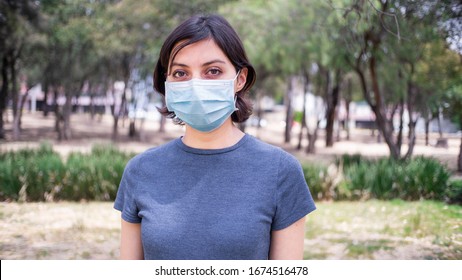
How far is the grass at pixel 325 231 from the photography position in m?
3.11

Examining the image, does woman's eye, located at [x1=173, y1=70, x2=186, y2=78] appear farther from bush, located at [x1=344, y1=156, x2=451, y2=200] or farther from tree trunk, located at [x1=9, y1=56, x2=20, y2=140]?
tree trunk, located at [x1=9, y1=56, x2=20, y2=140]

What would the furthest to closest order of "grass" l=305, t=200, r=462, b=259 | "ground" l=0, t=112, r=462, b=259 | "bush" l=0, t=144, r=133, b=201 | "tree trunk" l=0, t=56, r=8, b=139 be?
"tree trunk" l=0, t=56, r=8, b=139 < "bush" l=0, t=144, r=133, b=201 < "grass" l=305, t=200, r=462, b=259 < "ground" l=0, t=112, r=462, b=259

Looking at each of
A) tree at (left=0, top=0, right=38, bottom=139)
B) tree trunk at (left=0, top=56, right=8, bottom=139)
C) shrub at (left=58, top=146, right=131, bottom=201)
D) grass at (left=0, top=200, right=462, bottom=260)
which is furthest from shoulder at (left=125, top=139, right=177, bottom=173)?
tree trunk at (left=0, top=56, right=8, bottom=139)

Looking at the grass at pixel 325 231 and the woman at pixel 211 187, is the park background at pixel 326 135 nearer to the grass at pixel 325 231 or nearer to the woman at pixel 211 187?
the grass at pixel 325 231

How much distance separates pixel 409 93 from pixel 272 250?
4.83 meters

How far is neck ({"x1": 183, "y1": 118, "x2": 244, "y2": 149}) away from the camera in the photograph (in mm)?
1191

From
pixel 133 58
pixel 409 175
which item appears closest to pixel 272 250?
pixel 409 175

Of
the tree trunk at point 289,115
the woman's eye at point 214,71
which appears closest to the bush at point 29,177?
the woman's eye at point 214,71

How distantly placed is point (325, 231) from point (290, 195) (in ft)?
10.9

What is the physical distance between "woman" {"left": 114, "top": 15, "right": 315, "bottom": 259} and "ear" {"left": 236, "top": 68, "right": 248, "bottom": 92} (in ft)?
0.06

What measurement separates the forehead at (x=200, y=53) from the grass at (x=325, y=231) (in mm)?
1929

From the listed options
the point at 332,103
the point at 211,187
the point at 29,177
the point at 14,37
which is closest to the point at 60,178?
the point at 29,177

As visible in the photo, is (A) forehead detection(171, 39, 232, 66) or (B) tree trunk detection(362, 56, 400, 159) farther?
(B) tree trunk detection(362, 56, 400, 159)

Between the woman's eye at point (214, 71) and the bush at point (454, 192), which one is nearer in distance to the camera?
the woman's eye at point (214, 71)
